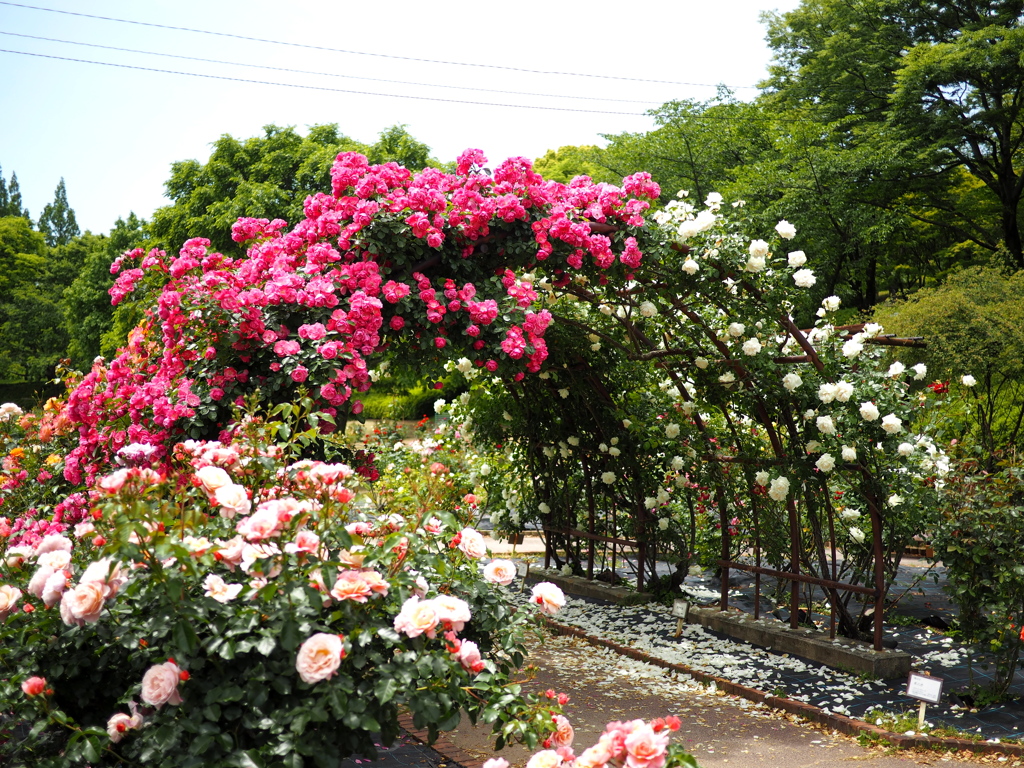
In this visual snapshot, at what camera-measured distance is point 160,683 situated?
2090mm

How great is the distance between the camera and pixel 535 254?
511 cm

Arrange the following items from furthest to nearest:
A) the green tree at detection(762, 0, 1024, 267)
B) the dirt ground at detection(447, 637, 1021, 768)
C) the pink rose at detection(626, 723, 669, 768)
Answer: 1. the green tree at detection(762, 0, 1024, 267)
2. the dirt ground at detection(447, 637, 1021, 768)
3. the pink rose at detection(626, 723, 669, 768)

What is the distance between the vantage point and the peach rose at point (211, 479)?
7.70 ft

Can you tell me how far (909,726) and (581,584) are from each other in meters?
3.67

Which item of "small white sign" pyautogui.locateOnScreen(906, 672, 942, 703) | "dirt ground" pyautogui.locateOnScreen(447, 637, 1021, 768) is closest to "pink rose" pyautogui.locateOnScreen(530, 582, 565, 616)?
"dirt ground" pyautogui.locateOnScreen(447, 637, 1021, 768)

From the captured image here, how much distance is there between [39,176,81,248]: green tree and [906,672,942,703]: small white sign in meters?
77.8

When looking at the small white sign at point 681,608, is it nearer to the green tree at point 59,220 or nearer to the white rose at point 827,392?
the white rose at point 827,392

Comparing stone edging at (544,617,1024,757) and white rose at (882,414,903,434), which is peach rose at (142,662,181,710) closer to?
stone edging at (544,617,1024,757)

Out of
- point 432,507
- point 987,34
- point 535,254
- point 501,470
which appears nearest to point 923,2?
point 987,34

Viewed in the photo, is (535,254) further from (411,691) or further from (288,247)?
(411,691)

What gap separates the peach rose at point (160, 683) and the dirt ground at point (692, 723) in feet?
5.68

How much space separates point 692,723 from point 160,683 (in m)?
3.40

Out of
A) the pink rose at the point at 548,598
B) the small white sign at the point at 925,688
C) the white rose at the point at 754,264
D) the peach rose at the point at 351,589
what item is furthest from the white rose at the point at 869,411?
the peach rose at the point at 351,589

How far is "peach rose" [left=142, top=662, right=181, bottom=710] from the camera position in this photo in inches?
82.0
